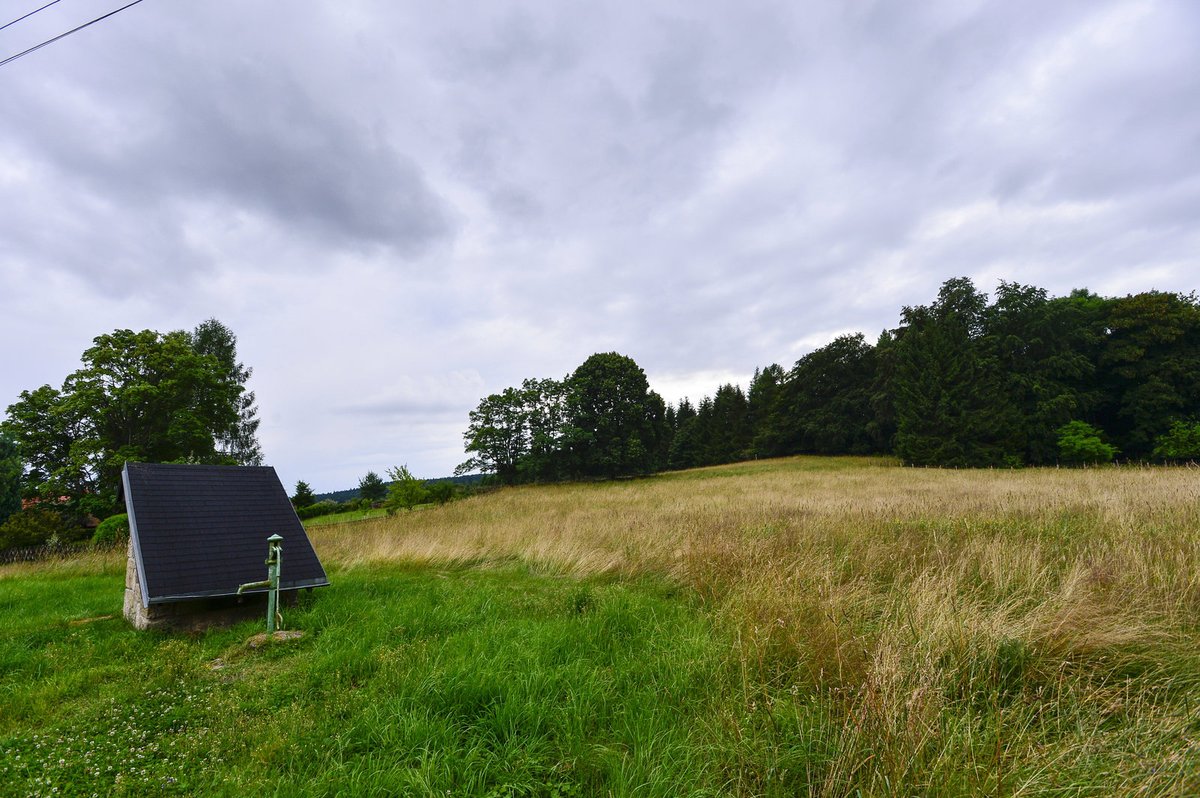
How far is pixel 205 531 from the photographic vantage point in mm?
6418

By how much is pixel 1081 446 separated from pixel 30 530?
51533 mm

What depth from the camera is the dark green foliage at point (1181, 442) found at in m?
24.5

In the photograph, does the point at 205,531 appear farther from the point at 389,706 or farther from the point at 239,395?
the point at 239,395

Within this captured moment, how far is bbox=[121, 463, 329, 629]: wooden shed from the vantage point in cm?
564

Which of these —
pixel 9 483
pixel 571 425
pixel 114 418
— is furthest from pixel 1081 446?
pixel 9 483

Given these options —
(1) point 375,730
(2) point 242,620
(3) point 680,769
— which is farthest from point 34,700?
(3) point 680,769

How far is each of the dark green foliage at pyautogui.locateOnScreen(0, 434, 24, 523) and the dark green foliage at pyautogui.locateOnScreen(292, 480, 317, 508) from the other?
1421 cm

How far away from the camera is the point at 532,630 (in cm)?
439

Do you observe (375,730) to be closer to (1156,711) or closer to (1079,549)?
(1156,711)

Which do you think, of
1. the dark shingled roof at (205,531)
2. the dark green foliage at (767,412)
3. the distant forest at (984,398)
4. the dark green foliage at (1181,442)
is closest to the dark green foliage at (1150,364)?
the distant forest at (984,398)

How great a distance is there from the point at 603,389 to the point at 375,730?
32280mm

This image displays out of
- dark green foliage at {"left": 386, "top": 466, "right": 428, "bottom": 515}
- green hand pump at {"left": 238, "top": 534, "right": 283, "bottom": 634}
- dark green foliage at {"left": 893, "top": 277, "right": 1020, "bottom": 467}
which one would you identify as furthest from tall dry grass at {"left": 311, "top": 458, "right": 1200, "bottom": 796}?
dark green foliage at {"left": 893, "top": 277, "right": 1020, "bottom": 467}

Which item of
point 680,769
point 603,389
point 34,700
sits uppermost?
point 603,389

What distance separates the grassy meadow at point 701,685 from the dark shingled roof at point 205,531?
62 centimetres
